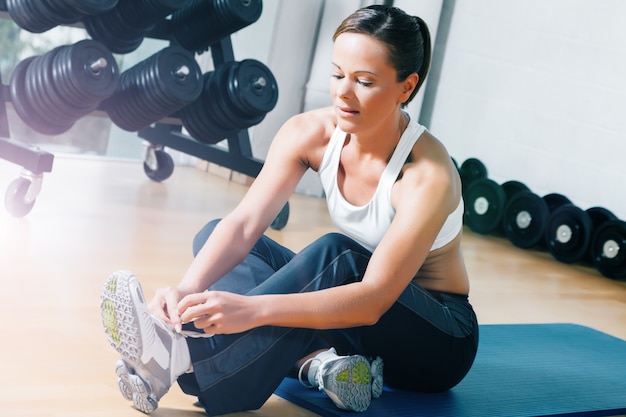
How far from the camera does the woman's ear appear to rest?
157 centimetres

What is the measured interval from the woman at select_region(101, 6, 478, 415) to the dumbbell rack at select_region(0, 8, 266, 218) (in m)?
1.21

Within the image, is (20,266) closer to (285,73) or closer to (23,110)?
(23,110)

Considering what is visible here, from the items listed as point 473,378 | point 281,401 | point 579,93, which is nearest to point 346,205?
point 281,401

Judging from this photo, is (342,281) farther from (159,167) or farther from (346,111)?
(159,167)

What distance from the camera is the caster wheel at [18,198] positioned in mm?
2789

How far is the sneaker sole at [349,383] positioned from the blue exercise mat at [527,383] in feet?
0.08

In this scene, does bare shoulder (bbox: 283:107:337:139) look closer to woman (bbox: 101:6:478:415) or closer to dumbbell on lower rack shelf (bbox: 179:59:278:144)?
woman (bbox: 101:6:478:415)

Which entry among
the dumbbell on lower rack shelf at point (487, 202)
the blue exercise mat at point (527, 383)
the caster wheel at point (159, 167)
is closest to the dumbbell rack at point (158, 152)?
the caster wheel at point (159, 167)

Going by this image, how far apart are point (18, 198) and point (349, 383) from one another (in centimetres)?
153

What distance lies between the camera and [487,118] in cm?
424

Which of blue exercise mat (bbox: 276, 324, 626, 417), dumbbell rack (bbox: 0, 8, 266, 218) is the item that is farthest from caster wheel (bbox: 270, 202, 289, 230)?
blue exercise mat (bbox: 276, 324, 626, 417)

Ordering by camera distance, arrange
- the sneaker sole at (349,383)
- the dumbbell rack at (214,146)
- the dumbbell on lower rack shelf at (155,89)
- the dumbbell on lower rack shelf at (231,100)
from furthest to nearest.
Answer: the dumbbell rack at (214,146) < the dumbbell on lower rack shelf at (231,100) < the dumbbell on lower rack shelf at (155,89) < the sneaker sole at (349,383)

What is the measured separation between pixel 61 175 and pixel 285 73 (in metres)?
1.12

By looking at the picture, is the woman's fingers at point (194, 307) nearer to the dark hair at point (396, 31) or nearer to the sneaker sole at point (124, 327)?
the sneaker sole at point (124, 327)
